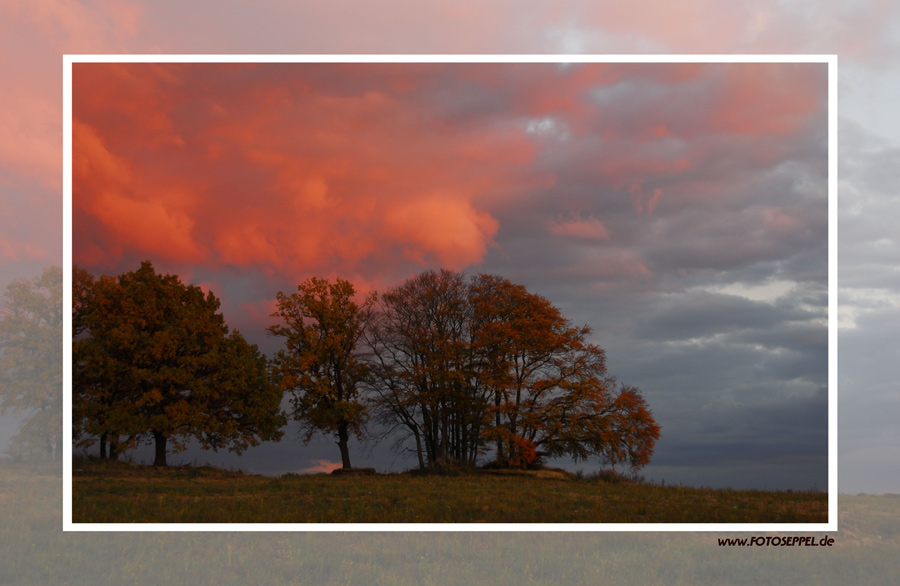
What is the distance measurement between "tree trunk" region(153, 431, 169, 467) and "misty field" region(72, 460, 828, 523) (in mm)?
6415

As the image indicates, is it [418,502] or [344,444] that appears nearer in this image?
[418,502]

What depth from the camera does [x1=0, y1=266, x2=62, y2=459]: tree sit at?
34094mm

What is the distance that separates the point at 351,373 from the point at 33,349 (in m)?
16.6

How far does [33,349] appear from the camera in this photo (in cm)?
3538

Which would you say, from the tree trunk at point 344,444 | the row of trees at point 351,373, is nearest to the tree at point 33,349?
the row of trees at point 351,373

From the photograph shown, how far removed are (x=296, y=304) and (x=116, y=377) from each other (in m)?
9.75

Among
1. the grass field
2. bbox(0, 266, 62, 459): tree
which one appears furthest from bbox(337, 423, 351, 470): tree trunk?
the grass field
